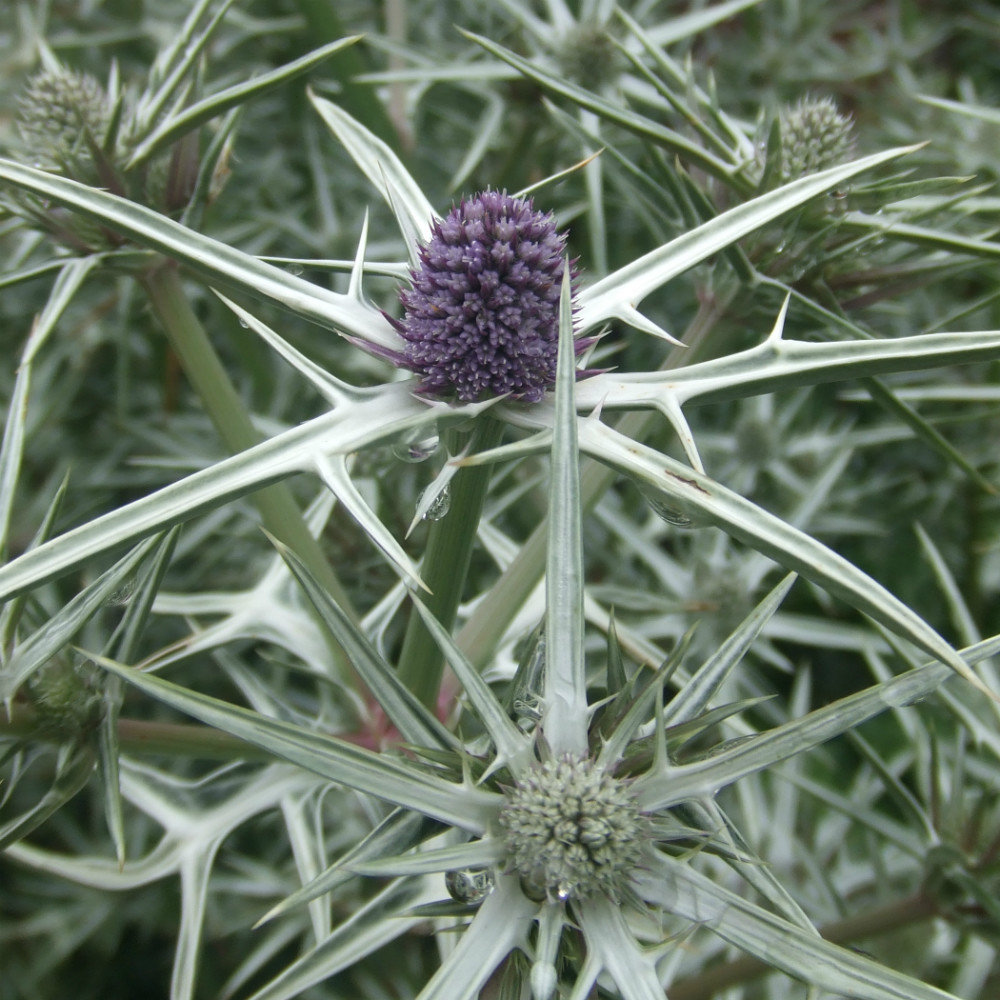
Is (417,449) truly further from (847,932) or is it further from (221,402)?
(847,932)

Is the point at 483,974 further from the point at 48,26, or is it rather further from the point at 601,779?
the point at 48,26

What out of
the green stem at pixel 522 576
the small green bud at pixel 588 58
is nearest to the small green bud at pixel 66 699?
the green stem at pixel 522 576

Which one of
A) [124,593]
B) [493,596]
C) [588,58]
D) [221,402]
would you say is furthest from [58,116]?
[588,58]

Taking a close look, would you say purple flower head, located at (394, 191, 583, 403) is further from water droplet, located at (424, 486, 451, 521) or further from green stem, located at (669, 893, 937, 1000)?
green stem, located at (669, 893, 937, 1000)

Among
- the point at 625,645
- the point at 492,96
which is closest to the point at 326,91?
the point at 492,96

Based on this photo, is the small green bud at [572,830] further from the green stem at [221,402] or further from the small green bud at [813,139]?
the small green bud at [813,139]

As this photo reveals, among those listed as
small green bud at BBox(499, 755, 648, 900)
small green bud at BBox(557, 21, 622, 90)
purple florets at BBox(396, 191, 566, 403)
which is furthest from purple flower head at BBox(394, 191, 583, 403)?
small green bud at BBox(557, 21, 622, 90)
